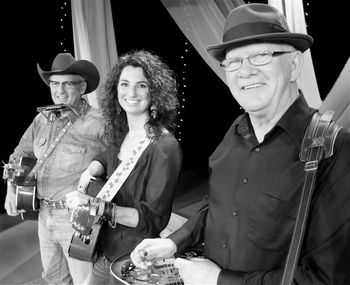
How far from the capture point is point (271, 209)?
3.54ft

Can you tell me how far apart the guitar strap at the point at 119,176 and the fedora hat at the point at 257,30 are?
2.58ft

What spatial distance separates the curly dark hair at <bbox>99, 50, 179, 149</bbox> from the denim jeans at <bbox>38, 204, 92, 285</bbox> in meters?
0.64

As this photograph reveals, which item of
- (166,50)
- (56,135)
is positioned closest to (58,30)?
(166,50)

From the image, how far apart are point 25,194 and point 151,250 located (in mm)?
1416

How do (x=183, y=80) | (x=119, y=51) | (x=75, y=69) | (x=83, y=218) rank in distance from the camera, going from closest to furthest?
1. (x=83, y=218)
2. (x=75, y=69)
3. (x=119, y=51)
4. (x=183, y=80)

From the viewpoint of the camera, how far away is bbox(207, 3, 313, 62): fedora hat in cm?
111

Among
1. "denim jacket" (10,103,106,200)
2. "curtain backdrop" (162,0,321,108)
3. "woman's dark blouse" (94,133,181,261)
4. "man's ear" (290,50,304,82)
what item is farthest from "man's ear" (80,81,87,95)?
"man's ear" (290,50,304,82)

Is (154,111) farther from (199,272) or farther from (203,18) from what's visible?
(203,18)

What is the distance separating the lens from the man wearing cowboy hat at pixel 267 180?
3.20ft

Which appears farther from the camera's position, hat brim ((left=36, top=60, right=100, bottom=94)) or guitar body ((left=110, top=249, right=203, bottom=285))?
hat brim ((left=36, top=60, right=100, bottom=94))

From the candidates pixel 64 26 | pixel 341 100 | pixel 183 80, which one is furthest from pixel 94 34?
pixel 341 100

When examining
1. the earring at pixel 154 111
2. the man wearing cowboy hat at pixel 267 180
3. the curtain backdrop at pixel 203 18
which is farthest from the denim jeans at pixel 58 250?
the curtain backdrop at pixel 203 18

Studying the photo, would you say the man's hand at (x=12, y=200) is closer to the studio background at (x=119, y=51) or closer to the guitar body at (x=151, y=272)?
the guitar body at (x=151, y=272)

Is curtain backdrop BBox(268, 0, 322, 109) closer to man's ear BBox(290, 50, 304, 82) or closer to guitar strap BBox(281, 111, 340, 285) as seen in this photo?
man's ear BBox(290, 50, 304, 82)
